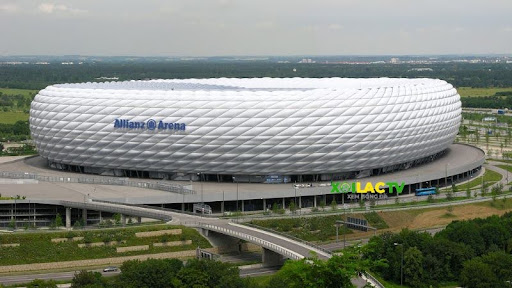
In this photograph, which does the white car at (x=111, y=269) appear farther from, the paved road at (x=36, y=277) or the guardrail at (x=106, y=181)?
the guardrail at (x=106, y=181)

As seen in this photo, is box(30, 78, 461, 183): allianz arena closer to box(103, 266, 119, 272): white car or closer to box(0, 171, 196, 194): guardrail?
box(0, 171, 196, 194): guardrail

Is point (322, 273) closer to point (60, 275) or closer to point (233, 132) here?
point (60, 275)

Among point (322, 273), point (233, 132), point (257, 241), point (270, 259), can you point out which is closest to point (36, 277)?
point (257, 241)

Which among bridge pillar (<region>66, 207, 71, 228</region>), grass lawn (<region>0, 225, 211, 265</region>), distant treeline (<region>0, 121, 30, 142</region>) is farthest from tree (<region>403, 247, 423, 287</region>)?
distant treeline (<region>0, 121, 30, 142</region>)

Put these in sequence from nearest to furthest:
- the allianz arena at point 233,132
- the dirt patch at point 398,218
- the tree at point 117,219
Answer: the tree at point 117,219, the dirt patch at point 398,218, the allianz arena at point 233,132

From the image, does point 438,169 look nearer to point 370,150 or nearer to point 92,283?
point 370,150

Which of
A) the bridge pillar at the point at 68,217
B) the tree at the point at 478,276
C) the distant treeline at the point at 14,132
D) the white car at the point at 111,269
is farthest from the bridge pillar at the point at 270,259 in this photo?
the distant treeline at the point at 14,132

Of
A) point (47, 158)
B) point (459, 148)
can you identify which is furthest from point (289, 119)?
point (459, 148)
